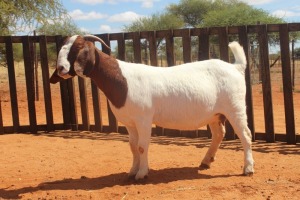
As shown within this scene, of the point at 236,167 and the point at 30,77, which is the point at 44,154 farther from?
the point at 236,167

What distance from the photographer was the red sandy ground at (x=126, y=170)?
514 cm

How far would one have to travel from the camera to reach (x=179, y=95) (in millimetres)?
5648

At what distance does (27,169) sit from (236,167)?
3.18 meters

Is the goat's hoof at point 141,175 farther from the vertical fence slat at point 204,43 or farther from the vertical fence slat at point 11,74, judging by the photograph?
the vertical fence slat at point 11,74

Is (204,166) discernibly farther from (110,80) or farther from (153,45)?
(153,45)

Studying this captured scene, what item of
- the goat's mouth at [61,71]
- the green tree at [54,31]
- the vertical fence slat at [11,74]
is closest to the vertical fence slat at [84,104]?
the vertical fence slat at [11,74]

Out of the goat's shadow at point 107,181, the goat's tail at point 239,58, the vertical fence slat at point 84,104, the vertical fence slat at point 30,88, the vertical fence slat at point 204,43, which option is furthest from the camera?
the vertical fence slat at point 30,88

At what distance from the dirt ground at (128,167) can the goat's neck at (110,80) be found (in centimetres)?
112

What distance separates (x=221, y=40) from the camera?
8094 millimetres

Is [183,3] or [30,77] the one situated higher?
[183,3]

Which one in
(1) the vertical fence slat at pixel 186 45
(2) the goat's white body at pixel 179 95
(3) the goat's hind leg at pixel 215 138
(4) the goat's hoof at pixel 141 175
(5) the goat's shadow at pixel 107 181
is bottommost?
(5) the goat's shadow at pixel 107 181

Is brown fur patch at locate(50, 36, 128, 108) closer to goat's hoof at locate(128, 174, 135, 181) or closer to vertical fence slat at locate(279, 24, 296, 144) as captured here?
goat's hoof at locate(128, 174, 135, 181)

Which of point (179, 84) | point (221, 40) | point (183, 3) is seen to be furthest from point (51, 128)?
point (183, 3)

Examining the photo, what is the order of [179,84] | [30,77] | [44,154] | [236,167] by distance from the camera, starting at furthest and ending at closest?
[30,77]
[44,154]
[236,167]
[179,84]
